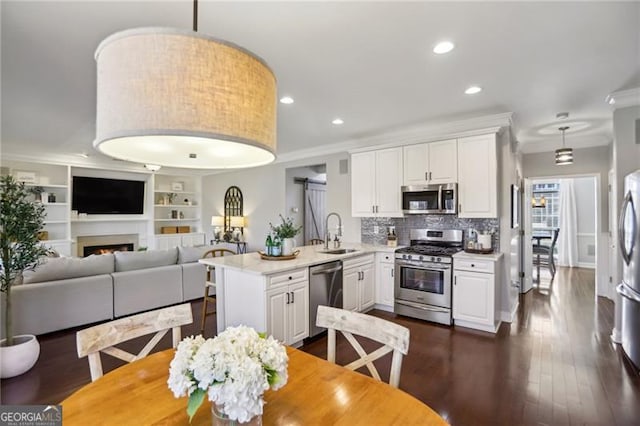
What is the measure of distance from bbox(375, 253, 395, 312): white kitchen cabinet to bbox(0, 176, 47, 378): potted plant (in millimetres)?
3864

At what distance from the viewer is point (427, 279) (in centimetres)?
405

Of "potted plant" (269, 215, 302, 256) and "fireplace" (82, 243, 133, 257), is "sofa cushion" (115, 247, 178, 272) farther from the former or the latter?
"fireplace" (82, 243, 133, 257)

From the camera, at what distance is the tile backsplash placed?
420 cm

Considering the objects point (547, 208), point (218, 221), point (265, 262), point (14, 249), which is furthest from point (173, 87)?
point (547, 208)

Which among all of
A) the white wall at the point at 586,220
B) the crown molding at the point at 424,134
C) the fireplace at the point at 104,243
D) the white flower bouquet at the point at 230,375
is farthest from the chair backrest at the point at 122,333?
the white wall at the point at 586,220

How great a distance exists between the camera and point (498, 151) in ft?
13.3

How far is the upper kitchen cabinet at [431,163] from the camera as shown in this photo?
416 cm

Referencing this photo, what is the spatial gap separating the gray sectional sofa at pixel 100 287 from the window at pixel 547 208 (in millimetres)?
9305

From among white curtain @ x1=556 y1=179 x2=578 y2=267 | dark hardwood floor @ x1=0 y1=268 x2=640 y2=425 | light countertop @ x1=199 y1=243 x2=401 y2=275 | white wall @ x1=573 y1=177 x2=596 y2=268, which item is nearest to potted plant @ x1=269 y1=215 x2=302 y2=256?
light countertop @ x1=199 y1=243 x2=401 y2=275

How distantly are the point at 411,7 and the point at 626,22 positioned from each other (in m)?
1.56

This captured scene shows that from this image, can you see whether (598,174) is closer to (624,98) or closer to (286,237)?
(624,98)

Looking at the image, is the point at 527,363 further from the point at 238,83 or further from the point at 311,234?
the point at 311,234

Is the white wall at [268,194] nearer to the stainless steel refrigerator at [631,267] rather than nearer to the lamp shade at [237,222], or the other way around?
the lamp shade at [237,222]

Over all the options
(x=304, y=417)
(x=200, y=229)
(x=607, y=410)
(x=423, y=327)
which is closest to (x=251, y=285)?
(x=304, y=417)
